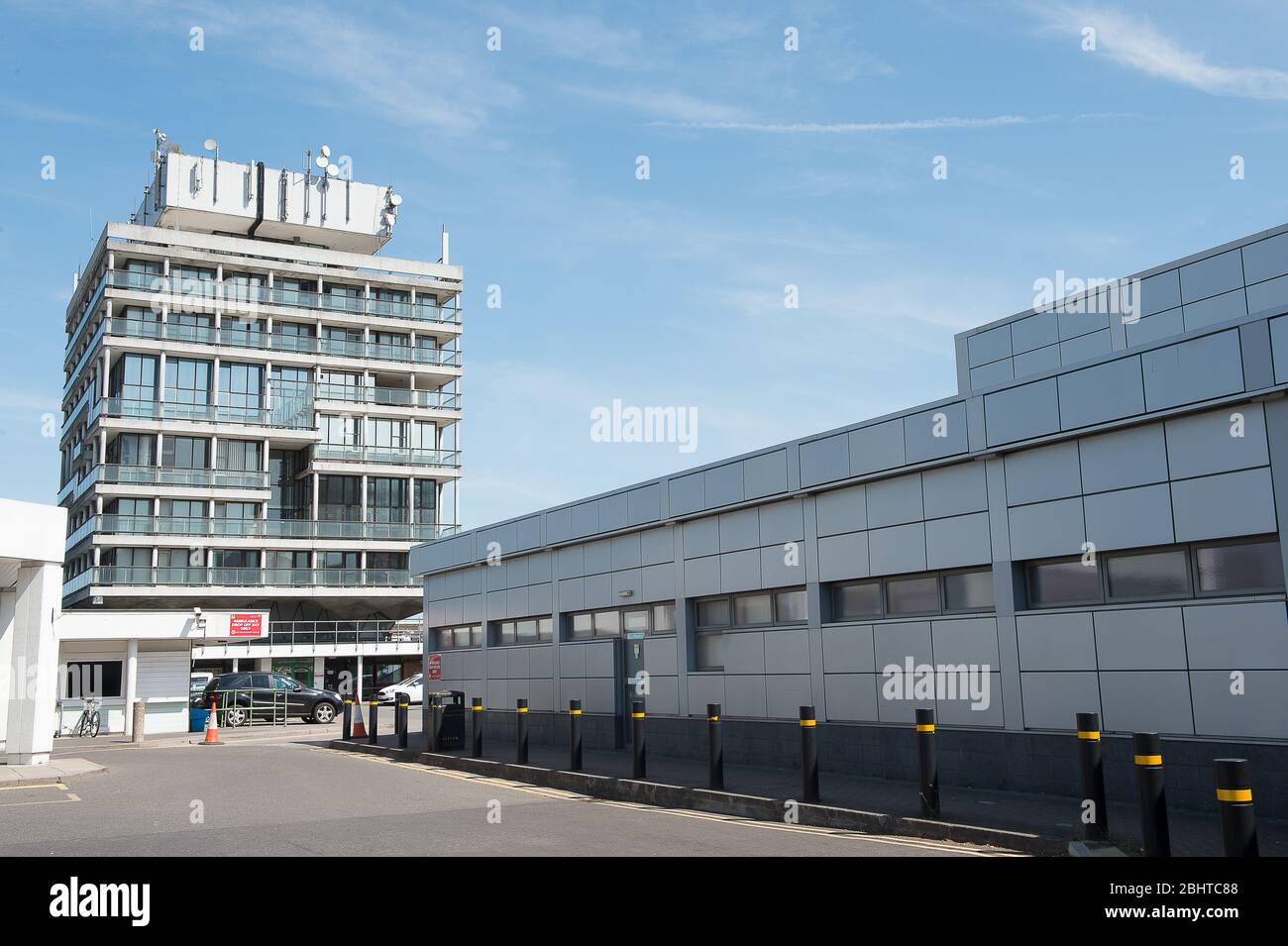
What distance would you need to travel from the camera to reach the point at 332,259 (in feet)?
206

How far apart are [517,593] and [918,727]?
49.4 ft

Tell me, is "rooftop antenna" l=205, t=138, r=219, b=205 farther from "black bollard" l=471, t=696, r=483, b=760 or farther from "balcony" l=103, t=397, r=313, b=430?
"black bollard" l=471, t=696, r=483, b=760

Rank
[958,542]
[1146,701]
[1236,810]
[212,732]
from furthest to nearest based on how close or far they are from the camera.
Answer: [212,732] < [958,542] < [1146,701] < [1236,810]

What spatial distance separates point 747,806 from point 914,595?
151 inches

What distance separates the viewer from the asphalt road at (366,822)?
9.84m

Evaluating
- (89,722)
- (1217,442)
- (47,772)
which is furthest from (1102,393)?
(89,722)

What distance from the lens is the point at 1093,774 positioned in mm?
9109

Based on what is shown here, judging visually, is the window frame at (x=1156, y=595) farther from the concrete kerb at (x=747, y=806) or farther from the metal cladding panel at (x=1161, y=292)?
the metal cladding panel at (x=1161, y=292)

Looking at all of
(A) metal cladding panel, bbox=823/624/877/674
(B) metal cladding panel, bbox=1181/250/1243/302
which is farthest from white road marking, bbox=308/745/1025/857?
(B) metal cladding panel, bbox=1181/250/1243/302

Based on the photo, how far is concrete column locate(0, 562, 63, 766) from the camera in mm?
20516

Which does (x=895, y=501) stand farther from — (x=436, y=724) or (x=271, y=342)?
(x=271, y=342)

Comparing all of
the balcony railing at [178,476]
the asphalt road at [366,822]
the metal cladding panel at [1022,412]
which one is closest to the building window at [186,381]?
the balcony railing at [178,476]
